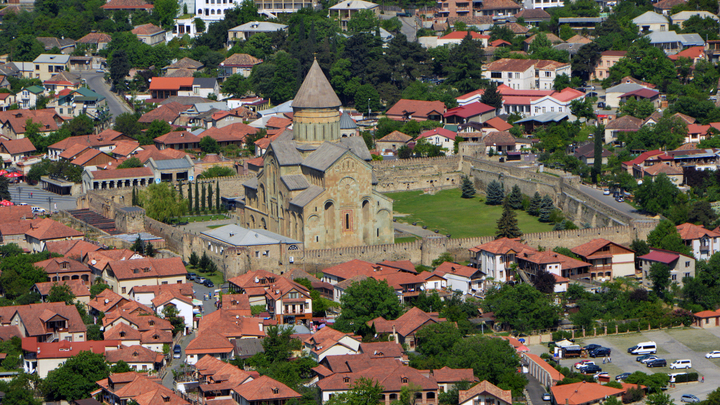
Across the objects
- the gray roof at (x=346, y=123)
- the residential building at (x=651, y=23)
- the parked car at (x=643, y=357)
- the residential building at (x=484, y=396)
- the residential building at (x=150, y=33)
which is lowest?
the parked car at (x=643, y=357)

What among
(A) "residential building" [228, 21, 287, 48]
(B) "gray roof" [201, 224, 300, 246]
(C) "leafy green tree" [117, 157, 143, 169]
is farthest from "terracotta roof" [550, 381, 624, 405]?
(A) "residential building" [228, 21, 287, 48]

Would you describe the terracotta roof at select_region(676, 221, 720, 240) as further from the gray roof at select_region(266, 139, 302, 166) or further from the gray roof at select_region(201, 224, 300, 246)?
the gray roof at select_region(266, 139, 302, 166)

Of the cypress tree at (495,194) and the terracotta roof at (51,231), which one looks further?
the cypress tree at (495,194)

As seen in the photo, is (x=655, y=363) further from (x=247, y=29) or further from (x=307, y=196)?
(x=247, y=29)

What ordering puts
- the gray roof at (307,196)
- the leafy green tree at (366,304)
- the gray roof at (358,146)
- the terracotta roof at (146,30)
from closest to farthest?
the leafy green tree at (366,304) < the gray roof at (307,196) < the gray roof at (358,146) < the terracotta roof at (146,30)

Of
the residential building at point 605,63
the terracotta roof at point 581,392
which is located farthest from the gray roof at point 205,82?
the terracotta roof at point 581,392

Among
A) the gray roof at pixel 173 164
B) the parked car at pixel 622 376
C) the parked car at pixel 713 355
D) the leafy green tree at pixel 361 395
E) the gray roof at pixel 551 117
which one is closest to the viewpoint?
the leafy green tree at pixel 361 395

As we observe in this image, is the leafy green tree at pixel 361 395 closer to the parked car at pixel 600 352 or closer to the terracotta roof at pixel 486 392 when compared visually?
the terracotta roof at pixel 486 392

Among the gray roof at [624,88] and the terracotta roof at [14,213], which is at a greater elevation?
the gray roof at [624,88]
